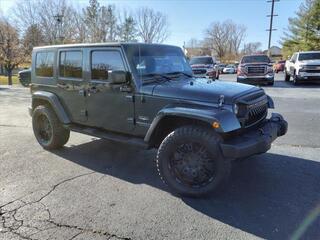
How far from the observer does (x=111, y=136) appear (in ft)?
16.6

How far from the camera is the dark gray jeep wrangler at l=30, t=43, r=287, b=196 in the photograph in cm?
392

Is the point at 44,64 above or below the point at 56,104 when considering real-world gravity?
above

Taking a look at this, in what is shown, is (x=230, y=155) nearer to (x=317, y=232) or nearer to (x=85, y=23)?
(x=317, y=232)

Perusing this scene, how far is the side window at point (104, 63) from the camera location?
4809 millimetres

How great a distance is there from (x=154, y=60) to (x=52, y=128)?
2.36 metres

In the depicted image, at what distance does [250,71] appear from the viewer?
1766 cm

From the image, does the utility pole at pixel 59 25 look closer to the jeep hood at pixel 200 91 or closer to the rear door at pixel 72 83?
the rear door at pixel 72 83

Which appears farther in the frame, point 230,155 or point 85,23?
point 85,23

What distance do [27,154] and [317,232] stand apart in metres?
4.90

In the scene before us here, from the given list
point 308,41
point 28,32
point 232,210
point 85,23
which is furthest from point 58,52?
point 308,41

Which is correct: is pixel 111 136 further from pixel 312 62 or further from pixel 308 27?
pixel 308 27

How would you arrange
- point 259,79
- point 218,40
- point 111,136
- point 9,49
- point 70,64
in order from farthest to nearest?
point 218,40 → point 9,49 → point 259,79 → point 70,64 → point 111,136

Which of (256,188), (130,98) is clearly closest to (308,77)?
(256,188)

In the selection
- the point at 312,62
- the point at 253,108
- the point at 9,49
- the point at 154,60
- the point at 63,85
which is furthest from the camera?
the point at 9,49
